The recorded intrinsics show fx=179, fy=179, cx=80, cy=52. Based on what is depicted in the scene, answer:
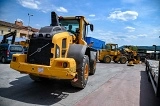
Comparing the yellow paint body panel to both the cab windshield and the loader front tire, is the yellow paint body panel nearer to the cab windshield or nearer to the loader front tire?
the cab windshield

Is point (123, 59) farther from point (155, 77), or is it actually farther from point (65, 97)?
point (65, 97)

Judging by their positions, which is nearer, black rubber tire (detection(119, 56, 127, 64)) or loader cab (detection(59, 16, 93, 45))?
loader cab (detection(59, 16, 93, 45))

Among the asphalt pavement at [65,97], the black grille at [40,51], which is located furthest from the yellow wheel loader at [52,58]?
the asphalt pavement at [65,97]

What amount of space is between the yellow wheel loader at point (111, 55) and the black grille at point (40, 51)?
17.1 m

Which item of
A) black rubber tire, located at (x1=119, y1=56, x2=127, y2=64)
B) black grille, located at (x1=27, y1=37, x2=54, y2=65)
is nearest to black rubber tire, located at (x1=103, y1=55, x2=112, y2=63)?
black rubber tire, located at (x1=119, y1=56, x2=127, y2=64)

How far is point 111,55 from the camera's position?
2262 centimetres

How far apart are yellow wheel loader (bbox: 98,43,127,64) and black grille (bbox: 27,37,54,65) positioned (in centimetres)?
1708

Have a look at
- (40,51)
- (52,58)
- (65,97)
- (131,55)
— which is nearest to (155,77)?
(65,97)

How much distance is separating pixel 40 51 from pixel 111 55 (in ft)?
59.2

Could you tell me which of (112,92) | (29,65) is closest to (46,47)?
(29,65)

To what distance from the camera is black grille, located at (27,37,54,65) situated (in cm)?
524

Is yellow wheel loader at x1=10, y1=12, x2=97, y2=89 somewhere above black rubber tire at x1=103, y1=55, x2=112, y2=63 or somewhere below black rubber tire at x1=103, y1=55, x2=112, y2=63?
above

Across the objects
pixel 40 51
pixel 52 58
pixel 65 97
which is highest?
pixel 40 51

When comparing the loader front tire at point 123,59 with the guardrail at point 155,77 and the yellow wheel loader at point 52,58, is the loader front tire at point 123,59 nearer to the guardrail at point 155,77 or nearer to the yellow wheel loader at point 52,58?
the guardrail at point 155,77
